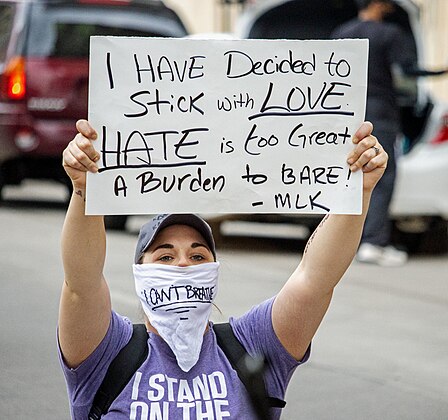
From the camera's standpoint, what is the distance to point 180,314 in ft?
10.7

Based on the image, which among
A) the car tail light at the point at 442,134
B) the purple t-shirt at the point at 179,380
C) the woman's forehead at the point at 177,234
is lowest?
the purple t-shirt at the point at 179,380

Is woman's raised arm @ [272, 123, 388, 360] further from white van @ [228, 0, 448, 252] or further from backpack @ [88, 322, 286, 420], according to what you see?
white van @ [228, 0, 448, 252]

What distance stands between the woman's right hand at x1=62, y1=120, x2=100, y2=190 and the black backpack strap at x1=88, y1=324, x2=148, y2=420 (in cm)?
45

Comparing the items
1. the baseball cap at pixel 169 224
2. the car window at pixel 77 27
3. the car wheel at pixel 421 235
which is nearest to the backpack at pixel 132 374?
the baseball cap at pixel 169 224

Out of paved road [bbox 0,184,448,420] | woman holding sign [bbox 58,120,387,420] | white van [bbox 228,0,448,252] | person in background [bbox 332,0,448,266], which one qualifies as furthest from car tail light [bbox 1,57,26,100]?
woman holding sign [bbox 58,120,387,420]

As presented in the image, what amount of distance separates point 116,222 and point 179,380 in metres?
7.75

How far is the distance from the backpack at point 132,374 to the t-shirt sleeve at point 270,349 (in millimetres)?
36

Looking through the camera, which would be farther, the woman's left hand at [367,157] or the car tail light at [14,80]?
the car tail light at [14,80]

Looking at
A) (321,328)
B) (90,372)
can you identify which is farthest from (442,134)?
(90,372)

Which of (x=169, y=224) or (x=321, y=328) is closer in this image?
(x=169, y=224)

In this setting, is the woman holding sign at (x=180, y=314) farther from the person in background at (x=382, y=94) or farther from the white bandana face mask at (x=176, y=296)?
the person in background at (x=382, y=94)

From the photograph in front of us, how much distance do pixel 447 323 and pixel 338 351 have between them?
109 cm

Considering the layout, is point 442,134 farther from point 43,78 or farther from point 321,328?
point 43,78

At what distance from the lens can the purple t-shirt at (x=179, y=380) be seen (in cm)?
309
